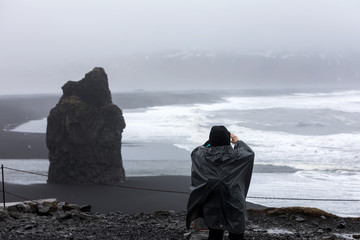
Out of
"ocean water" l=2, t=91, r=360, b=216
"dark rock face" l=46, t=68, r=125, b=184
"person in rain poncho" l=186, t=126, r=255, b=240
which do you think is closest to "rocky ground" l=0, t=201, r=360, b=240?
"person in rain poncho" l=186, t=126, r=255, b=240

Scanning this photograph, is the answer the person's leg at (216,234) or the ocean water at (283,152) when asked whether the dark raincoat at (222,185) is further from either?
the ocean water at (283,152)

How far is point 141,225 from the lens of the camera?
35.0ft

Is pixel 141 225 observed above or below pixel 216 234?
below

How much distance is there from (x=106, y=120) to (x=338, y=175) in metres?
16.8

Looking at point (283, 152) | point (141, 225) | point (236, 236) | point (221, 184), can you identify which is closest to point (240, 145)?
point (221, 184)

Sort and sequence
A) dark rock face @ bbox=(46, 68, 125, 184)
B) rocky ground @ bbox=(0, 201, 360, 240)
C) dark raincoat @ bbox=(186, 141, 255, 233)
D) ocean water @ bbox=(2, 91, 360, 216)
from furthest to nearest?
dark rock face @ bbox=(46, 68, 125, 184) < ocean water @ bbox=(2, 91, 360, 216) < rocky ground @ bbox=(0, 201, 360, 240) < dark raincoat @ bbox=(186, 141, 255, 233)

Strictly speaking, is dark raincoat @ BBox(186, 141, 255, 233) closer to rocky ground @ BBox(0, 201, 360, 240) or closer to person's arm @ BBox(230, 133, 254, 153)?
person's arm @ BBox(230, 133, 254, 153)

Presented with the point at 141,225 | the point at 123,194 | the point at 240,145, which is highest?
the point at 240,145

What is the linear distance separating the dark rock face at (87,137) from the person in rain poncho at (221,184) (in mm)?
25481

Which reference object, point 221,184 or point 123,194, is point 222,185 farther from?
point 123,194

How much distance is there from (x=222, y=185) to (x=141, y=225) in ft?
19.2

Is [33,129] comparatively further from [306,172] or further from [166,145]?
[306,172]

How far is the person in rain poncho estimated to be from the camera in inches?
209

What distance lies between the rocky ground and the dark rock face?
698 inches
